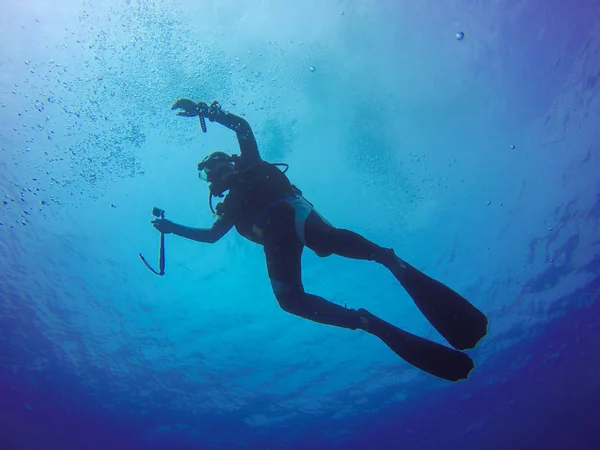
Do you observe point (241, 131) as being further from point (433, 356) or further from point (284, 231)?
point (433, 356)

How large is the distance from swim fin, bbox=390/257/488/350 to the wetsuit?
1.73 feet

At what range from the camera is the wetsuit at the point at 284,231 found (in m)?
3.88

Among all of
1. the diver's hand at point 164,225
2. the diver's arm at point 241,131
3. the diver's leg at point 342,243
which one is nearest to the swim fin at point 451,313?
the diver's leg at point 342,243

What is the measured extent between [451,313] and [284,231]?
1896 mm

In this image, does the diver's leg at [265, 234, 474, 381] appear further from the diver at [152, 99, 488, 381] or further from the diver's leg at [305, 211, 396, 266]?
the diver's leg at [305, 211, 396, 266]

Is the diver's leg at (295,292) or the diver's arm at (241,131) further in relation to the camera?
the diver's arm at (241,131)

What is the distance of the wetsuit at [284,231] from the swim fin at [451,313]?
528 mm

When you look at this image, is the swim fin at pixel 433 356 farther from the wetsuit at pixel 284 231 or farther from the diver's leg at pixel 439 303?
the wetsuit at pixel 284 231

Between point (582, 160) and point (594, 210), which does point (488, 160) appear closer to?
point (582, 160)

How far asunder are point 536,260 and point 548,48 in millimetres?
9966

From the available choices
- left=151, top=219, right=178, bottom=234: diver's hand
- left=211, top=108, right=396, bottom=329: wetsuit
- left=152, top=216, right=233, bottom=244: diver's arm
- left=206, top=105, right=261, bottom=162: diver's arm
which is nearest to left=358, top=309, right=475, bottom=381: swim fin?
left=211, top=108, right=396, bottom=329: wetsuit

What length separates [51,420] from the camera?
26.3 m

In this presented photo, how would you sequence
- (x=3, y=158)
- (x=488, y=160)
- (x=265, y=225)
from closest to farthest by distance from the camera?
1. (x=265, y=225)
2. (x=3, y=158)
3. (x=488, y=160)

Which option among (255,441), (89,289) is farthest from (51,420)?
(89,289)
